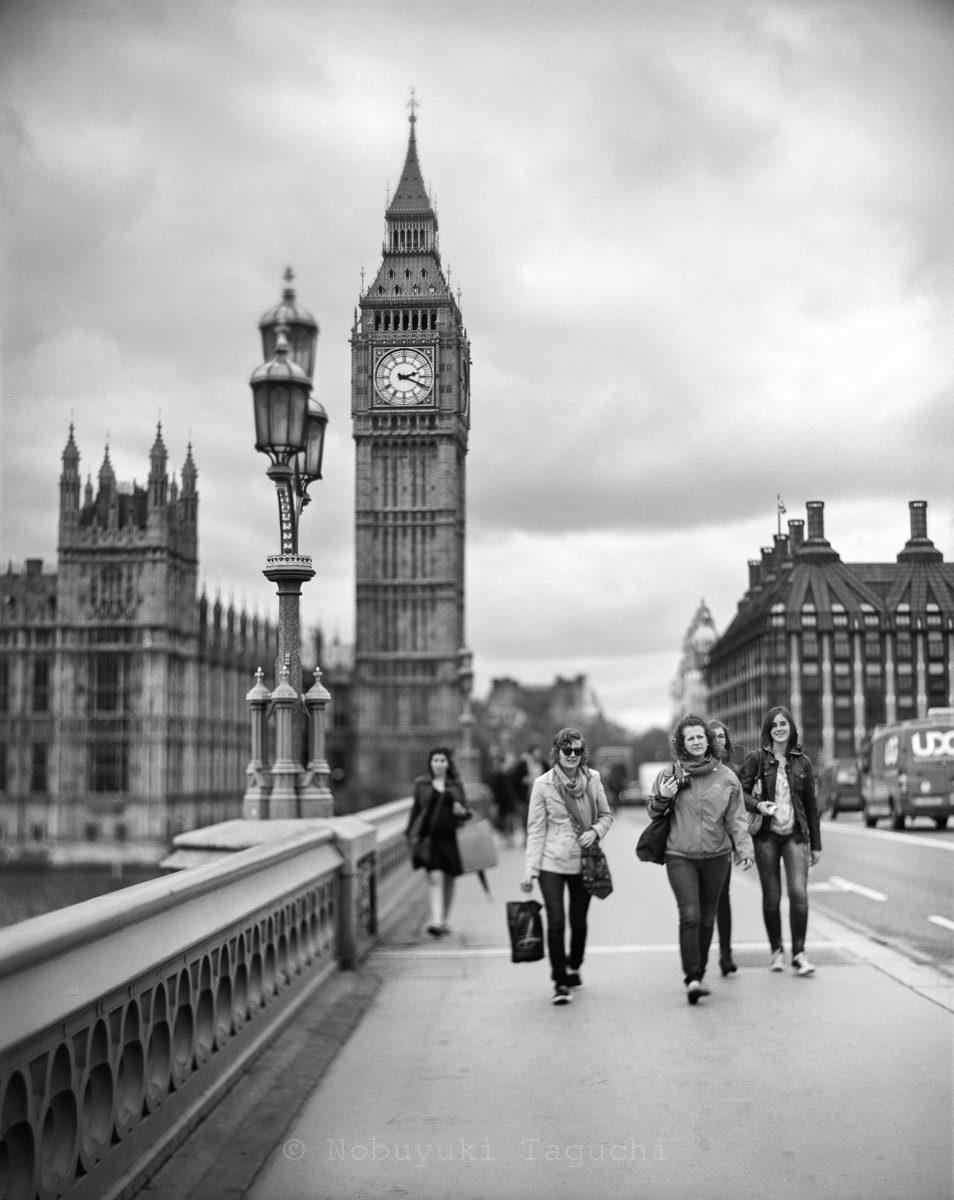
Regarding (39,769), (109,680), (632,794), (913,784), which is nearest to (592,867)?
(109,680)

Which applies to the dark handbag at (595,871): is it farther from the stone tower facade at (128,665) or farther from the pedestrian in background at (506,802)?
the pedestrian in background at (506,802)

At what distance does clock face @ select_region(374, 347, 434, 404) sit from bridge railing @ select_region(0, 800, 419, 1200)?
115 inches

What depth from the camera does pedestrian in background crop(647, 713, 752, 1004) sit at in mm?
9562

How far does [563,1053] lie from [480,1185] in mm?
2578

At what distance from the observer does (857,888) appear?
18562mm

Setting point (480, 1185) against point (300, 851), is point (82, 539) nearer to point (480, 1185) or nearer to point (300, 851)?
point (300, 851)

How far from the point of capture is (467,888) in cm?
2016

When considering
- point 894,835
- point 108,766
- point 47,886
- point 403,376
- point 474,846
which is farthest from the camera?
point 47,886

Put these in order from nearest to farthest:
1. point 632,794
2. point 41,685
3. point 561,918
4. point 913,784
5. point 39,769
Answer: point 561,918, point 41,685, point 39,769, point 913,784, point 632,794

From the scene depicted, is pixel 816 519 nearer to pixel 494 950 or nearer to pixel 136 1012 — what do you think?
pixel 136 1012

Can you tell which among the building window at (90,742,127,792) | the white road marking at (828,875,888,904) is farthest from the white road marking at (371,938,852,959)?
the building window at (90,742,127,792)

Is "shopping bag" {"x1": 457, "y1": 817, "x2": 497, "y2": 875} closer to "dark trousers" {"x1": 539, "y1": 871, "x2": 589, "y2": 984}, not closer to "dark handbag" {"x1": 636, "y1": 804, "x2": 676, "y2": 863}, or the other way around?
"dark trousers" {"x1": 539, "y1": 871, "x2": 589, "y2": 984}

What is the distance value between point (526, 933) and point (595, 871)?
2.38ft

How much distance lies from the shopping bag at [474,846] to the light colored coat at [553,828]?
3.93 m
